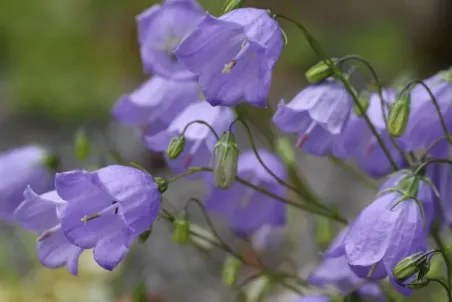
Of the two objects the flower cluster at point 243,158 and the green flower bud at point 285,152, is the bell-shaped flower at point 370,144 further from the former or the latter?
the green flower bud at point 285,152

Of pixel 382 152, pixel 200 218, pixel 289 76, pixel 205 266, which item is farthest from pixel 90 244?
pixel 289 76

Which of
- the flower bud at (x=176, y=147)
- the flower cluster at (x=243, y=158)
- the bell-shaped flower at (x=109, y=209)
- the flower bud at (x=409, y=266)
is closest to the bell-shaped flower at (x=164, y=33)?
the flower cluster at (x=243, y=158)

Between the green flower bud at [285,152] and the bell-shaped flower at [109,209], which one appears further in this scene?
the green flower bud at [285,152]

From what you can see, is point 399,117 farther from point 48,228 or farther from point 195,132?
point 48,228

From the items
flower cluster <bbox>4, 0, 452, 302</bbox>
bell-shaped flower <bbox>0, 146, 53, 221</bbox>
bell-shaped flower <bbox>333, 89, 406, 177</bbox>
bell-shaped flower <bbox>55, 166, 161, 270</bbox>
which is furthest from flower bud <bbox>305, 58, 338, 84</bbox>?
bell-shaped flower <bbox>0, 146, 53, 221</bbox>

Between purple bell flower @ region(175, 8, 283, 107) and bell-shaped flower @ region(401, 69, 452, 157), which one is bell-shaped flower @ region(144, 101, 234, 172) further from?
bell-shaped flower @ region(401, 69, 452, 157)

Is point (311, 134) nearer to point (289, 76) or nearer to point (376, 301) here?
point (376, 301)
